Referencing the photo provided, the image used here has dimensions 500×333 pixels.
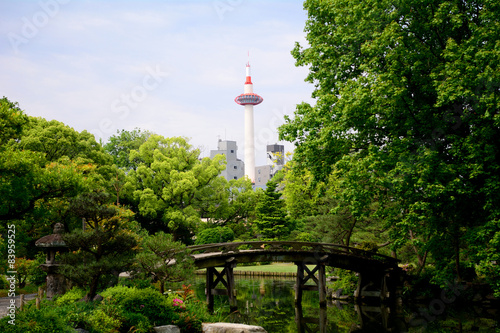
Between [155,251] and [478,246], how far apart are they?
1093cm

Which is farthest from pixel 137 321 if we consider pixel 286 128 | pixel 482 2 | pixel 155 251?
pixel 482 2

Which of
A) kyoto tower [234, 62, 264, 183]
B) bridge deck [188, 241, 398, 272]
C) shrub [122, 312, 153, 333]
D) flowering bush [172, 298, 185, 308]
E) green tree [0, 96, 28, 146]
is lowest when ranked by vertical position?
shrub [122, 312, 153, 333]

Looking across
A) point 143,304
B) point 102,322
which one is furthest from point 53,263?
point 102,322

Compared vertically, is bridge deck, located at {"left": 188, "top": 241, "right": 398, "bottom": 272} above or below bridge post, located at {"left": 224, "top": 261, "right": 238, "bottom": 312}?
above

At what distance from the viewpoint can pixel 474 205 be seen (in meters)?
16.4

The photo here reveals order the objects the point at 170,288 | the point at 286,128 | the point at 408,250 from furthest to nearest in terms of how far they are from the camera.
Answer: the point at 408,250 < the point at 286,128 < the point at 170,288

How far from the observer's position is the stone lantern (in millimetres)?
14898

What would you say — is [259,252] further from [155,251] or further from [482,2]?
[482,2]

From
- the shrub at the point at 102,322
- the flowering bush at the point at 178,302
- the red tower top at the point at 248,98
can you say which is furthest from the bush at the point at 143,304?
the red tower top at the point at 248,98

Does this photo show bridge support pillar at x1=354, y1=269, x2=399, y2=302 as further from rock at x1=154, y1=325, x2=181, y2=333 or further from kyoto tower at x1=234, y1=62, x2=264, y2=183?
kyoto tower at x1=234, y1=62, x2=264, y2=183

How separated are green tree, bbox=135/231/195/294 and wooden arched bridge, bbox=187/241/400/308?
13.4ft

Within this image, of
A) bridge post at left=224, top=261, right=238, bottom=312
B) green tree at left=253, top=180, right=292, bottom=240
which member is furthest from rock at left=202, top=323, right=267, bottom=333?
green tree at left=253, top=180, right=292, bottom=240

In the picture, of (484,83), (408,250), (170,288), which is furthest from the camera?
(408,250)

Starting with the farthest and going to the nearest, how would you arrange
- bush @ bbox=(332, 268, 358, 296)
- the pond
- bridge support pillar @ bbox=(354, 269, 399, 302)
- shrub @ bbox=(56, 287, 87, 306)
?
bush @ bbox=(332, 268, 358, 296)
bridge support pillar @ bbox=(354, 269, 399, 302)
the pond
shrub @ bbox=(56, 287, 87, 306)
